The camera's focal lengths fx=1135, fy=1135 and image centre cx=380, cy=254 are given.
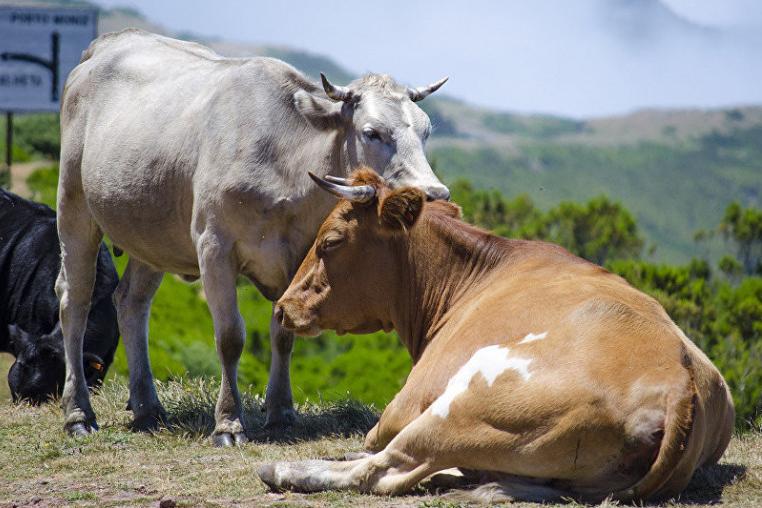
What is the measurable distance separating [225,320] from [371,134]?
153 centimetres

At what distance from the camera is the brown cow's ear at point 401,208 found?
5996mm

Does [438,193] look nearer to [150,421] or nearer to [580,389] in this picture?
[580,389]

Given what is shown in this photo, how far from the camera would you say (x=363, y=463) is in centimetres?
525

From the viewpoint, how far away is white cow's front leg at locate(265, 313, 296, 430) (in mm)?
7680

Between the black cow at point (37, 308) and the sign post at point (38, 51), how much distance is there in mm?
13148

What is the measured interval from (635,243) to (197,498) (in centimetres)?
2610

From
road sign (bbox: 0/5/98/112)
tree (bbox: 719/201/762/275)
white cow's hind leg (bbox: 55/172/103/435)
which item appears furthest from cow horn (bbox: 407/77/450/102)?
tree (bbox: 719/201/762/275)

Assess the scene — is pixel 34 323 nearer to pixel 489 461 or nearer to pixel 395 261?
pixel 395 261

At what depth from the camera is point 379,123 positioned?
23.4 ft

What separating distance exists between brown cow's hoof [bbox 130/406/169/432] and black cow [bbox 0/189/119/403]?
104 centimetres

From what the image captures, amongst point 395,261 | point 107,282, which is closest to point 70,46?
point 107,282

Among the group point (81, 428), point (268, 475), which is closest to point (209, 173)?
point (81, 428)

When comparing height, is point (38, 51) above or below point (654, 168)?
above

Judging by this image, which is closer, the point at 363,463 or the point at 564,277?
the point at 363,463
